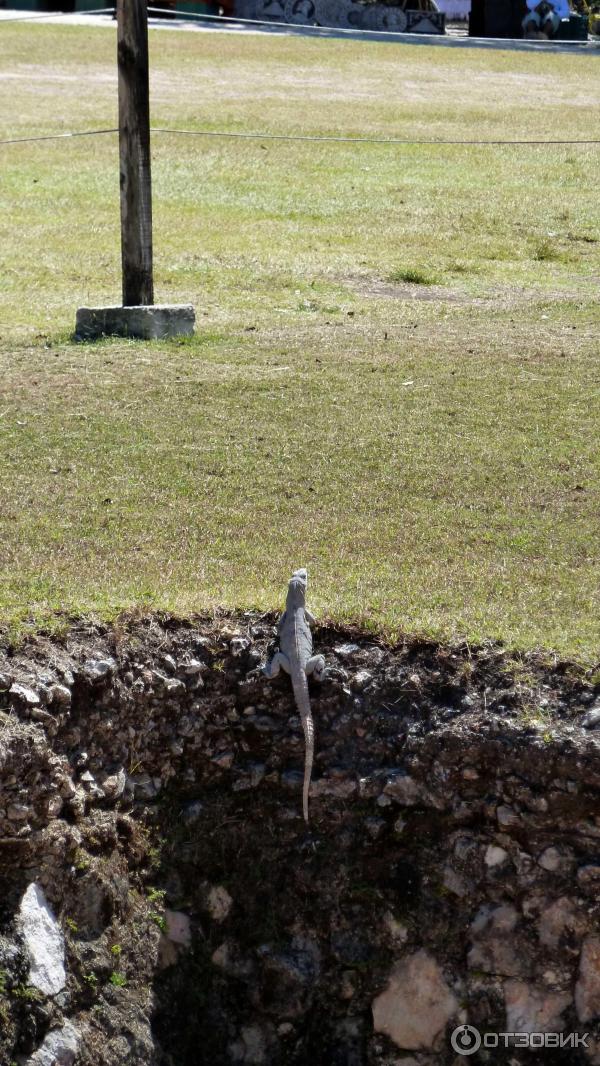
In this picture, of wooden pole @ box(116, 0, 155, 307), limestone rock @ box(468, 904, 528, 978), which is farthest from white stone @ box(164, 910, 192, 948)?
wooden pole @ box(116, 0, 155, 307)

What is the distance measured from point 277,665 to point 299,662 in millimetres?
138

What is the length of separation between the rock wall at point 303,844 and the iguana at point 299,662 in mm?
191

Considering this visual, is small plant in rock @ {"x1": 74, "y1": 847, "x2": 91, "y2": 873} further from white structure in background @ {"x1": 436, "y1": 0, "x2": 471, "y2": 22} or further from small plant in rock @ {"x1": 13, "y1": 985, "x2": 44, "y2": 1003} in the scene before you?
white structure in background @ {"x1": 436, "y1": 0, "x2": 471, "y2": 22}

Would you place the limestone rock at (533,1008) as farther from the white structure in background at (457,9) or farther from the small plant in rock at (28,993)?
the white structure in background at (457,9)

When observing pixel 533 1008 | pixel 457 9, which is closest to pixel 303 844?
pixel 533 1008

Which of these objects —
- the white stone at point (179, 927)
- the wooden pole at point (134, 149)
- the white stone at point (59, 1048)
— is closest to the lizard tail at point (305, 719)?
the white stone at point (179, 927)

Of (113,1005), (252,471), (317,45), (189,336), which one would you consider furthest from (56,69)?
(113,1005)

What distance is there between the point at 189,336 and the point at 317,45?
2429 cm

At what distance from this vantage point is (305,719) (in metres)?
6.14

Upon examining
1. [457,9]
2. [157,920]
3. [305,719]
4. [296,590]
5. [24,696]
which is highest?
[457,9]

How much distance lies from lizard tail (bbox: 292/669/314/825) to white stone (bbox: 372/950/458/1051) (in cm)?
98

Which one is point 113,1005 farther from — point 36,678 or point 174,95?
point 174,95

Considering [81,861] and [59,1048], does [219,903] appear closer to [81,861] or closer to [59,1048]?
[81,861]

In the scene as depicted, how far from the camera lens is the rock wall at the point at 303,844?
5.96 meters
